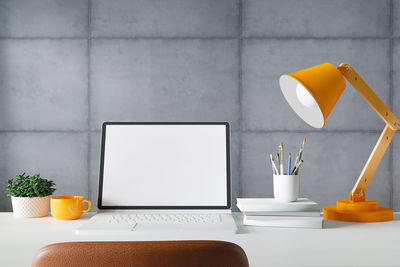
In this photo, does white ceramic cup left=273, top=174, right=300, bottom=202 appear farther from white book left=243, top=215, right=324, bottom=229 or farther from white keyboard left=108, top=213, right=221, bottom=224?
white keyboard left=108, top=213, right=221, bottom=224

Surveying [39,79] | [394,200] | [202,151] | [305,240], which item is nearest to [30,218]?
[202,151]

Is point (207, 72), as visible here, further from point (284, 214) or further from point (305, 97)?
point (284, 214)

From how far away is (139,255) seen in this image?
2.11 feet

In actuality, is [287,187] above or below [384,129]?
below

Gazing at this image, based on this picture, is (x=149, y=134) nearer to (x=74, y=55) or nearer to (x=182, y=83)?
(x=182, y=83)

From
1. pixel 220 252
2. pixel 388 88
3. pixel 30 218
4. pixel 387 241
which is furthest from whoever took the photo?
pixel 388 88

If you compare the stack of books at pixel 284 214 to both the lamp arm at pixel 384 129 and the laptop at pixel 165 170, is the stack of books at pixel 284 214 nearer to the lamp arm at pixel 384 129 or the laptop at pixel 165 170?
the laptop at pixel 165 170

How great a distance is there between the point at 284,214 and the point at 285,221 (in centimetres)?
2

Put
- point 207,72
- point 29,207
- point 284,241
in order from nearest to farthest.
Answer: point 284,241 < point 29,207 < point 207,72

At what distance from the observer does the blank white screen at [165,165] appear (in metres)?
1.47

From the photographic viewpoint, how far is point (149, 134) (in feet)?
5.05

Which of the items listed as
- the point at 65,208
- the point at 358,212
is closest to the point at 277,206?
the point at 358,212

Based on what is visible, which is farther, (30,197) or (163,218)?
(30,197)

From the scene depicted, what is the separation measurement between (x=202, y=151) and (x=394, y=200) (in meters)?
1.68
